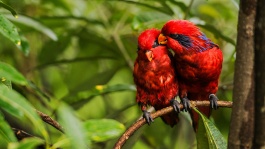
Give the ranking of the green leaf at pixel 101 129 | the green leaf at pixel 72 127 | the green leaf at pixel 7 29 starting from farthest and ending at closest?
1. the green leaf at pixel 7 29
2. the green leaf at pixel 101 129
3. the green leaf at pixel 72 127

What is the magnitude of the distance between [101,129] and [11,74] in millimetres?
224

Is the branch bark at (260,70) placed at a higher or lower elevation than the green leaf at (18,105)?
lower

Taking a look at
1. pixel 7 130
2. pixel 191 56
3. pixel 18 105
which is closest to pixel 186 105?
pixel 191 56

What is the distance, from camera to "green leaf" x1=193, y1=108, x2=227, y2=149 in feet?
5.82

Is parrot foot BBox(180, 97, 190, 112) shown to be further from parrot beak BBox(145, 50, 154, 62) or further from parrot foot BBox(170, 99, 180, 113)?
parrot beak BBox(145, 50, 154, 62)

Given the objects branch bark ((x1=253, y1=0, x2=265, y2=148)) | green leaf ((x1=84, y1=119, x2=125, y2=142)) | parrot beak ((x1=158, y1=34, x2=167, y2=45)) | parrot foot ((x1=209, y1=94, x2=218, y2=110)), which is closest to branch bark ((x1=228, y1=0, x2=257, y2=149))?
branch bark ((x1=253, y1=0, x2=265, y2=148))

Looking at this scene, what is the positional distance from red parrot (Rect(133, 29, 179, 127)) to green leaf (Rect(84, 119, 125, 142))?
0.91 metres

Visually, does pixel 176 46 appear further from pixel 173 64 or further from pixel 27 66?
pixel 27 66

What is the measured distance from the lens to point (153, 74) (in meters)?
2.21

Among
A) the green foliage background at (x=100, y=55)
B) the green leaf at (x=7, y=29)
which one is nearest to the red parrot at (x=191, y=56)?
the green foliage background at (x=100, y=55)

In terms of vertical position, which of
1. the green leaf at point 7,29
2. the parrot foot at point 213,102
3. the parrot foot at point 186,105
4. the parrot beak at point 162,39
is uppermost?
the green leaf at point 7,29

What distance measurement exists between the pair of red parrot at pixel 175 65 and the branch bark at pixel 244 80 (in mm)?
659

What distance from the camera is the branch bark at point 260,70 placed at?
4.11ft

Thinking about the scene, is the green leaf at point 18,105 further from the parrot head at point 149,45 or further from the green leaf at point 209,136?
the parrot head at point 149,45
